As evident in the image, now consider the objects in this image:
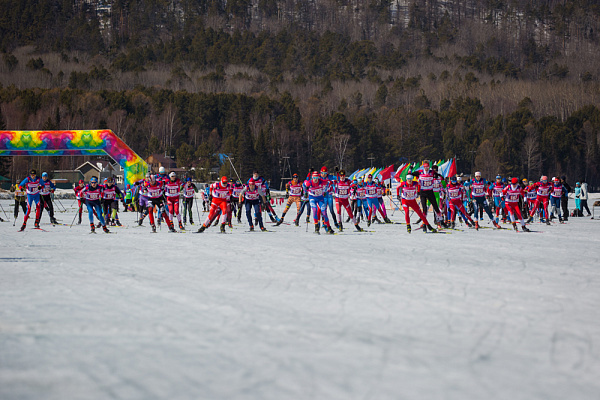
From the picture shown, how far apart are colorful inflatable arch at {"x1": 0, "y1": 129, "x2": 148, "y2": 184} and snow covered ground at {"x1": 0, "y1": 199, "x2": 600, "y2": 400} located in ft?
95.0

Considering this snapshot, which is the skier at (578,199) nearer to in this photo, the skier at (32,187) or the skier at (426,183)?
the skier at (426,183)

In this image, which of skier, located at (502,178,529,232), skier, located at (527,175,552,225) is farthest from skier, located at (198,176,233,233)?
skier, located at (527,175,552,225)

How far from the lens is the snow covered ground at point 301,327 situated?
13.6ft

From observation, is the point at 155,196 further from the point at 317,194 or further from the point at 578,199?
the point at 578,199

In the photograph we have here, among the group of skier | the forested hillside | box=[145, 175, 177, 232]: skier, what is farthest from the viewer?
the forested hillside

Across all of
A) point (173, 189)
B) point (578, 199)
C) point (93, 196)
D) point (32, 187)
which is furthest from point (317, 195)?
point (578, 199)

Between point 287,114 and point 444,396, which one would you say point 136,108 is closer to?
point 287,114

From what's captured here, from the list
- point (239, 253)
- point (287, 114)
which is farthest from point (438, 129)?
point (239, 253)

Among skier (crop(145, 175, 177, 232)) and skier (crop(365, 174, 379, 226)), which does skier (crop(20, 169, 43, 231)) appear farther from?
skier (crop(365, 174, 379, 226))

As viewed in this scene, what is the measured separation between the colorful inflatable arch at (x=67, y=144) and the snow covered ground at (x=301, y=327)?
29.0m

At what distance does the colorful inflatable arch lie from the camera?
38938mm

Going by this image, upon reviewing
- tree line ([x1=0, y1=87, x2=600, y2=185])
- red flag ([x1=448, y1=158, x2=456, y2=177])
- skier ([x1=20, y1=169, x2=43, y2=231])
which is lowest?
skier ([x1=20, y1=169, x2=43, y2=231])

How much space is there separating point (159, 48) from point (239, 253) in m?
190

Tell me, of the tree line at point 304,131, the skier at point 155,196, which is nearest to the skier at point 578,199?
the skier at point 155,196
